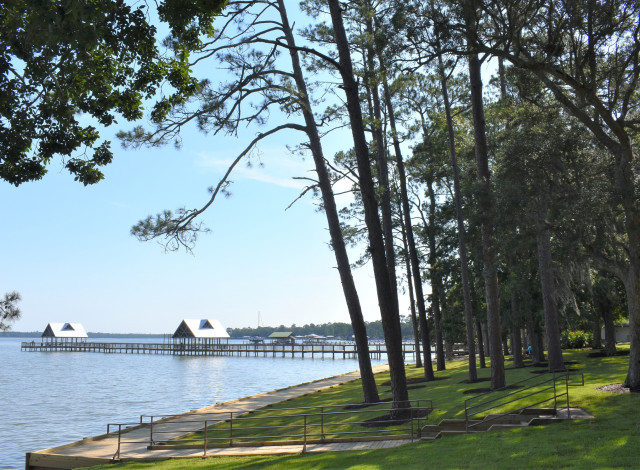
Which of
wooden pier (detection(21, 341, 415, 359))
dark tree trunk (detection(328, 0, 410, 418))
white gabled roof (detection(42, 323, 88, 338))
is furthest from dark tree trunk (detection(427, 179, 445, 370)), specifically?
white gabled roof (detection(42, 323, 88, 338))

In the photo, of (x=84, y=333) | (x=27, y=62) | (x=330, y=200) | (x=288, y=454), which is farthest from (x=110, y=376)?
(x=84, y=333)

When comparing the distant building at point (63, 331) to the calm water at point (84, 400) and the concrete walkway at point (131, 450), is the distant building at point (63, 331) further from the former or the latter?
the concrete walkway at point (131, 450)

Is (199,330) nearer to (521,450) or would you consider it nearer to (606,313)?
(606,313)

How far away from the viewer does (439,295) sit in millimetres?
35656

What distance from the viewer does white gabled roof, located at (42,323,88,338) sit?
126 m

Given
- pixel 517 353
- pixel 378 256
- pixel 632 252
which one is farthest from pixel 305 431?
pixel 517 353

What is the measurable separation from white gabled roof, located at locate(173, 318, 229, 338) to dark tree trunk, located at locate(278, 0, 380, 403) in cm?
9131

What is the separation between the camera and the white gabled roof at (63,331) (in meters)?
126

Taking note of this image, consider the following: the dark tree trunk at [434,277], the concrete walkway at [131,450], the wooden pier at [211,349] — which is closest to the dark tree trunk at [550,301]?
the concrete walkway at [131,450]

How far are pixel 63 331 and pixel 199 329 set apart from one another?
38227 millimetres

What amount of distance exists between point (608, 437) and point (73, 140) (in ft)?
32.2

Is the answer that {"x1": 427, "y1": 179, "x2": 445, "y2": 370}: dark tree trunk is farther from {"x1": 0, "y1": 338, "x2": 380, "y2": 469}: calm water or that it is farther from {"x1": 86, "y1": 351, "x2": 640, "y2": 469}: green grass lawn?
{"x1": 86, "y1": 351, "x2": 640, "y2": 469}: green grass lawn

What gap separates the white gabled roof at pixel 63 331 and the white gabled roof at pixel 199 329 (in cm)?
3145

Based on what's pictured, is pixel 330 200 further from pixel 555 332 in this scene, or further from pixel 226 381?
pixel 226 381
